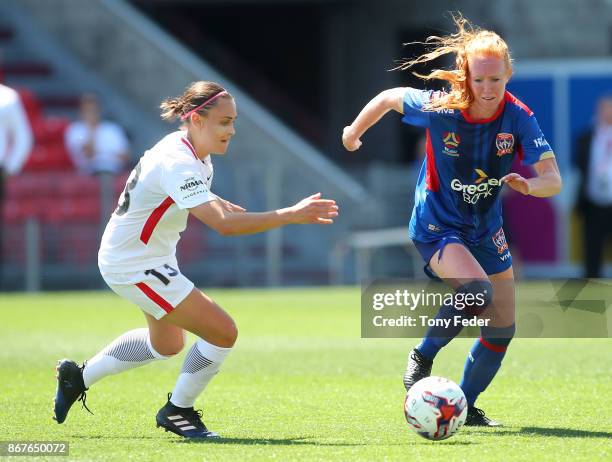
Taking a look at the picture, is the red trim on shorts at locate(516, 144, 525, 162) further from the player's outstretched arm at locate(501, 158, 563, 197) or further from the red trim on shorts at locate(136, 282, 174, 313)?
the red trim on shorts at locate(136, 282, 174, 313)

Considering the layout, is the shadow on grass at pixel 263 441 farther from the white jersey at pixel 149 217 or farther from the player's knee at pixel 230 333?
the white jersey at pixel 149 217

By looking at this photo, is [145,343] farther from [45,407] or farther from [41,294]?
[41,294]

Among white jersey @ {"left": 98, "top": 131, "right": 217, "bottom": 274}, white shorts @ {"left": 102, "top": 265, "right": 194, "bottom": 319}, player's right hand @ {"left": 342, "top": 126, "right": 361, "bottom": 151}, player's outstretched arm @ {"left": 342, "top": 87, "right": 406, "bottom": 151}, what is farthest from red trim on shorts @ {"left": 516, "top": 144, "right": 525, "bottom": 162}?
white shorts @ {"left": 102, "top": 265, "right": 194, "bottom": 319}

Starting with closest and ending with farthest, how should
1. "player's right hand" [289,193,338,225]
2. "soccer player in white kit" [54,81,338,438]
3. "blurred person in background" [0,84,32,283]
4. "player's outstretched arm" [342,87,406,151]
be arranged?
"player's right hand" [289,193,338,225]
"soccer player in white kit" [54,81,338,438]
"player's outstretched arm" [342,87,406,151]
"blurred person in background" [0,84,32,283]

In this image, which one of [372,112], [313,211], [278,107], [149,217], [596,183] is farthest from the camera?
[278,107]

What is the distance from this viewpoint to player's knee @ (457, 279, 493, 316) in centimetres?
711

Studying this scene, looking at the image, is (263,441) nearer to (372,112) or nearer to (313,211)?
(313,211)

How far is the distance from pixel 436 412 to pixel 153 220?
1.81 metres

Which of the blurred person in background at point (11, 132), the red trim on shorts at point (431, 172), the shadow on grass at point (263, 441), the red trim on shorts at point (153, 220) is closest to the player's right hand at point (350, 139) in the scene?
the red trim on shorts at point (431, 172)

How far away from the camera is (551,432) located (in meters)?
7.02

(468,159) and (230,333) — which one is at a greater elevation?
(468,159)

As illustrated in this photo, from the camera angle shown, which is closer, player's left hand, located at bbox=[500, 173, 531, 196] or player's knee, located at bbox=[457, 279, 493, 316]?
player's left hand, located at bbox=[500, 173, 531, 196]

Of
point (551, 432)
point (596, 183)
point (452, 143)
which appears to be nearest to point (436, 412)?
point (551, 432)

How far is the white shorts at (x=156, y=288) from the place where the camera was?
7023mm
